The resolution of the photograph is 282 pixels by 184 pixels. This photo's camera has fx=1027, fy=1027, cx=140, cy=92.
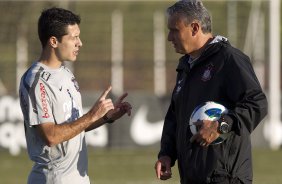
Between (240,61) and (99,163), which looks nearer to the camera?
(240,61)

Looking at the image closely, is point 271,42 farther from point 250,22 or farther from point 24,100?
point 24,100

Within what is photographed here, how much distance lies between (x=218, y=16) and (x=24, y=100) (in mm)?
29617

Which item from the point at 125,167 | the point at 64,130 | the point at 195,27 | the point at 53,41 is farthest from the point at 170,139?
the point at 125,167

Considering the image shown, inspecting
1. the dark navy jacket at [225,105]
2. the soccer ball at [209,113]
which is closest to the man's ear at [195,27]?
the dark navy jacket at [225,105]

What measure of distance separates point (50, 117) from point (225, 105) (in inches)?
52.2

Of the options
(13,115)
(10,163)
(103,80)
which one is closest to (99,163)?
(10,163)

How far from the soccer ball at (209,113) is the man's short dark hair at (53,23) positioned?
1329mm

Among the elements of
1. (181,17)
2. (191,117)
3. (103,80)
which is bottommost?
(103,80)

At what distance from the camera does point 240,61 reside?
7.20 metres

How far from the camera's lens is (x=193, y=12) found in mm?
7301

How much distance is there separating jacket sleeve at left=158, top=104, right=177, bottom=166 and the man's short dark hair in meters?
1.04

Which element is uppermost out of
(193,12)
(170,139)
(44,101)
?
(193,12)

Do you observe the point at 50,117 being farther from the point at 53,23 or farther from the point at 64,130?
the point at 53,23

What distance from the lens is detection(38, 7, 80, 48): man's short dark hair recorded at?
25.6 feet
